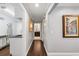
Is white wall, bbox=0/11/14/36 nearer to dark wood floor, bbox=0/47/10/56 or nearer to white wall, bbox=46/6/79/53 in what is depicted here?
dark wood floor, bbox=0/47/10/56

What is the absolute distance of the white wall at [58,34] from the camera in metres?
4.99

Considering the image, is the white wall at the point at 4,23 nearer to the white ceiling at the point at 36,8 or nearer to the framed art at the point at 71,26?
the white ceiling at the point at 36,8

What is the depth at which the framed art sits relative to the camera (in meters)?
5.01

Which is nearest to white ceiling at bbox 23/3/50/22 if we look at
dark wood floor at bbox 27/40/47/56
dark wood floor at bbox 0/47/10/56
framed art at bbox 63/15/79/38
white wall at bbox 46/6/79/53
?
white wall at bbox 46/6/79/53

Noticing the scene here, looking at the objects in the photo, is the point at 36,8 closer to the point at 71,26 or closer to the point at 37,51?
the point at 71,26

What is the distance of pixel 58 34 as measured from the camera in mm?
5004

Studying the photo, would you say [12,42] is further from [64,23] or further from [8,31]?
[8,31]

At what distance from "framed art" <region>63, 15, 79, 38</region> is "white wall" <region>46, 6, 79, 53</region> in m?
0.19

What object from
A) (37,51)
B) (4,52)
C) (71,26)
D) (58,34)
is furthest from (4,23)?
(71,26)

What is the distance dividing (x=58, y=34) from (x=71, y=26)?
2.41ft

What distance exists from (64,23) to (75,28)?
59 centimetres

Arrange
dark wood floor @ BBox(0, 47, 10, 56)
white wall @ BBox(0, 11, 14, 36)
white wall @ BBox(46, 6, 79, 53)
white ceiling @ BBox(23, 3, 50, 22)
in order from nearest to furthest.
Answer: white ceiling @ BBox(23, 3, 50, 22) → white wall @ BBox(46, 6, 79, 53) → dark wood floor @ BBox(0, 47, 10, 56) → white wall @ BBox(0, 11, 14, 36)

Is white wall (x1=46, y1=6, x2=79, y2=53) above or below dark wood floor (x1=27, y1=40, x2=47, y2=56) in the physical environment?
above

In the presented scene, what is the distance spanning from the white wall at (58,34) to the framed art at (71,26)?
19 cm
